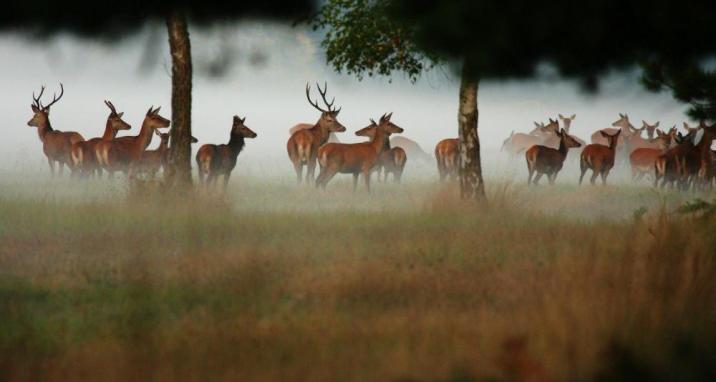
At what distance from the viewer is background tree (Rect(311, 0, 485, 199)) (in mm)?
16938

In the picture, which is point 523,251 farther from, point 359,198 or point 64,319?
point 359,198

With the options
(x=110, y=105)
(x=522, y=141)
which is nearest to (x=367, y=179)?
(x=110, y=105)

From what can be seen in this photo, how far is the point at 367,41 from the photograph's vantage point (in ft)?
56.4

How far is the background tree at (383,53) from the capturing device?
1694cm

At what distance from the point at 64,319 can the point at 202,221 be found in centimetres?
589

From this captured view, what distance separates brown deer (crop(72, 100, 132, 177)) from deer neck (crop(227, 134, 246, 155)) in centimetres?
319

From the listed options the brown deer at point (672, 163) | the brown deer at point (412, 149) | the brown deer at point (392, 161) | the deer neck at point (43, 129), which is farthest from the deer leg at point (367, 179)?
the brown deer at point (412, 149)

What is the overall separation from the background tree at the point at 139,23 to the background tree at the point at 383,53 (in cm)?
235

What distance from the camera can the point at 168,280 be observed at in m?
10.1

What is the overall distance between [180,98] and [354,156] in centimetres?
501

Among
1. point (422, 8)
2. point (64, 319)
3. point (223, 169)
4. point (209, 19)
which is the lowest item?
point (64, 319)

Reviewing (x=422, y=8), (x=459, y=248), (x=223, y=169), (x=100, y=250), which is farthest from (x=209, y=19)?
(x=422, y=8)

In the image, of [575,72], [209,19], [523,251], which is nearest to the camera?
[575,72]

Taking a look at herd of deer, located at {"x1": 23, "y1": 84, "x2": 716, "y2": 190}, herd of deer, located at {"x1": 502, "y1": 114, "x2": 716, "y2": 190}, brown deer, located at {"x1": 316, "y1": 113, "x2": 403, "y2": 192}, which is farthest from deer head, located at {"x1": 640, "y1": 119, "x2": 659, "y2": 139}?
brown deer, located at {"x1": 316, "y1": 113, "x2": 403, "y2": 192}
